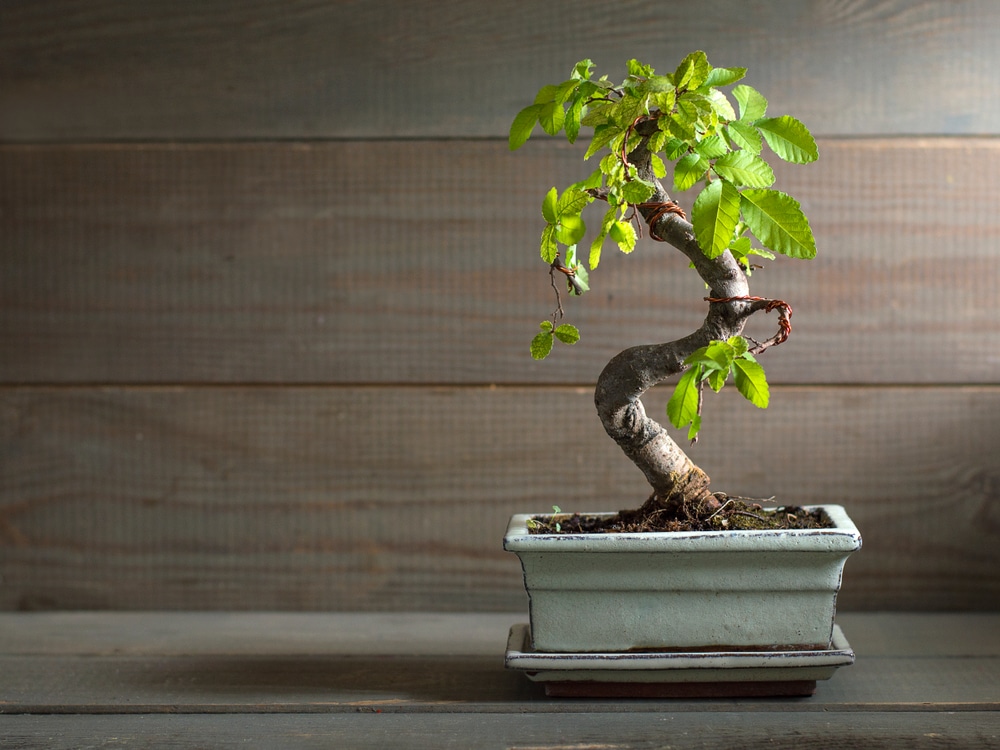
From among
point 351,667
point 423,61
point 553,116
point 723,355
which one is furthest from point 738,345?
point 423,61

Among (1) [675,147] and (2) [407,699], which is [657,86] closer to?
(1) [675,147]

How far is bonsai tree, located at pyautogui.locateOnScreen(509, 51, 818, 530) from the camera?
2.09 ft

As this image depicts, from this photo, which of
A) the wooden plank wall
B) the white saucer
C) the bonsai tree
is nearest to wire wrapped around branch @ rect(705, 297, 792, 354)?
the bonsai tree

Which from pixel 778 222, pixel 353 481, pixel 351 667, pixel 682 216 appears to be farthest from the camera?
pixel 353 481

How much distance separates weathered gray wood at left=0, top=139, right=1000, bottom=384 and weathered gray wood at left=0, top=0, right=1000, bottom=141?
37mm

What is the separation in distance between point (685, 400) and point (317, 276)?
1.82ft

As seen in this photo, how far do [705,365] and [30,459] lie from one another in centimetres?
84

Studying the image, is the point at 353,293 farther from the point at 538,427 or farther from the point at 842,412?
the point at 842,412

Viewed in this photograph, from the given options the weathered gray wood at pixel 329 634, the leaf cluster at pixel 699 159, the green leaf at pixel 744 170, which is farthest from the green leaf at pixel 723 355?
the weathered gray wood at pixel 329 634

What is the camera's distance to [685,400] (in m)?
0.66

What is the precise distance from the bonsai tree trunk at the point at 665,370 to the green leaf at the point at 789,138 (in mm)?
87

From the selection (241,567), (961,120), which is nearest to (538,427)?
(241,567)

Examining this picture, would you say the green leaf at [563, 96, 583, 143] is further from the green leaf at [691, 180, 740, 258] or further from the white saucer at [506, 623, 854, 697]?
the white saucer at [506, 623, 854, 697]

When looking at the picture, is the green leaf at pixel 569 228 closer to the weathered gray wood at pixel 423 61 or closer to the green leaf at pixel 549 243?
the green leaf at pixel 549 243
